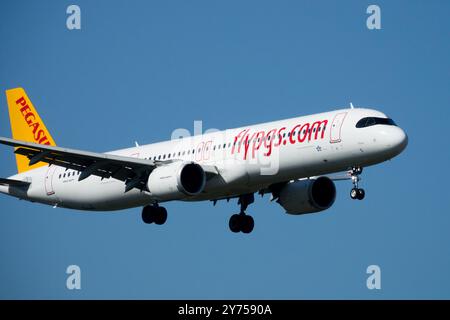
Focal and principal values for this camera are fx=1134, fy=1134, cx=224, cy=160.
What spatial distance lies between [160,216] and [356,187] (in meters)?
11.9

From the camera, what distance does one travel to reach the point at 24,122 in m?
71.4

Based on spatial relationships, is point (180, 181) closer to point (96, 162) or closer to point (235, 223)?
point (96, 162)

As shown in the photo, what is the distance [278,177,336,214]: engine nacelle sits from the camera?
60094mm

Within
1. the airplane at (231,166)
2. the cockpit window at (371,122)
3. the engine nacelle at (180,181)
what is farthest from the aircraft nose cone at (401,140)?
the engine nacelle at (180,181)

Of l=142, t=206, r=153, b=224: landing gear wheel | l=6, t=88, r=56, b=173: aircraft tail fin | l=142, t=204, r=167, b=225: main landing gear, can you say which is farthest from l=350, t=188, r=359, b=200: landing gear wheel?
l=6, t=88, r=56, b=173: aircraft tail fin

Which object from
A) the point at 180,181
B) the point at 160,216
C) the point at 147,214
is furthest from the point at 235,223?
the point at 180,181

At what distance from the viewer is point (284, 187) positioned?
61.0 meters

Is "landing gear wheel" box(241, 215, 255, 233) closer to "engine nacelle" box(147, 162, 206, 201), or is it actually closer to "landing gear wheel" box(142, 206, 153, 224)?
"landing gear wheel" box(142, 206, 153, 224)

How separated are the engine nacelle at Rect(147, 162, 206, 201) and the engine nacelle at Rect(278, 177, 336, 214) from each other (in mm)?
6721

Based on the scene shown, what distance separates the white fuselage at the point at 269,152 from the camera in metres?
52.5

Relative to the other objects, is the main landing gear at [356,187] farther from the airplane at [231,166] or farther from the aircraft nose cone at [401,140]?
the aircraft nose cone at [401,140]
